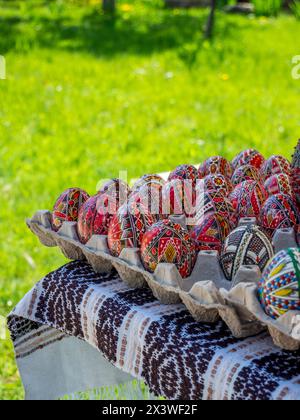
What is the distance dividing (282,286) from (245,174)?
0.74 m

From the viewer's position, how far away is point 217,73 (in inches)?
307

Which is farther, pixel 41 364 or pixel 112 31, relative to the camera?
pixel 112 31

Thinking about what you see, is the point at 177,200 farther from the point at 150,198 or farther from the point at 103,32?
the point at 103,32

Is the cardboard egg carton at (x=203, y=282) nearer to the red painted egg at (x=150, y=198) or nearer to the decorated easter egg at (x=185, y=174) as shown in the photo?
the red painted egg at (x=150, y=198)

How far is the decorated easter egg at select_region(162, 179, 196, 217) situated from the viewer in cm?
186

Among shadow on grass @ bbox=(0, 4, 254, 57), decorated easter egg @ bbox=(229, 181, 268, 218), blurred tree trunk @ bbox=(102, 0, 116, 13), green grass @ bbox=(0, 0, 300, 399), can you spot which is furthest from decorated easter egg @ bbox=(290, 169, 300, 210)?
blurred tree trunk @ bbox=(102, 0, 116, 13)

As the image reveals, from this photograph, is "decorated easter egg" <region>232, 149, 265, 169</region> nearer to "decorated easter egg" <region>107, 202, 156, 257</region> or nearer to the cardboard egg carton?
the cardboard egg carton

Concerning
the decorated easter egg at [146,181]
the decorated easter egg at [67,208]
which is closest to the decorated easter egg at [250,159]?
the decorated easter egg at [146,181]

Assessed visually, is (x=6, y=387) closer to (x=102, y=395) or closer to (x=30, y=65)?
(x=102, y=395)

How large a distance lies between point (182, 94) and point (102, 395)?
5.25 meters

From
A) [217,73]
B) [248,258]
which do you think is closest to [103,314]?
[248,258]

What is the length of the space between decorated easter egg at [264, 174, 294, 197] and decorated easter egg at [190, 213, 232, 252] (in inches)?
10.8

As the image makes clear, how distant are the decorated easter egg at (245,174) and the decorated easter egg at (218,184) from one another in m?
0.07

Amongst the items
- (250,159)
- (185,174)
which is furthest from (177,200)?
(250,159)
